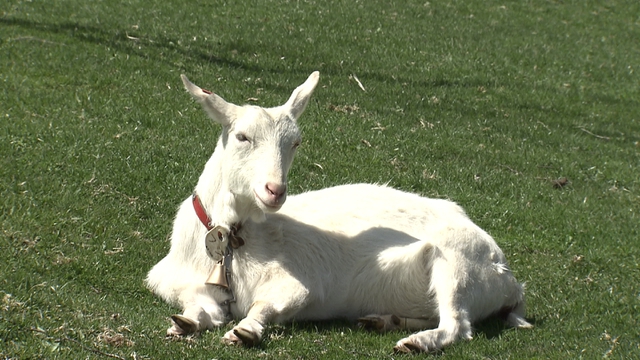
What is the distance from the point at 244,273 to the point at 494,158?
610cm

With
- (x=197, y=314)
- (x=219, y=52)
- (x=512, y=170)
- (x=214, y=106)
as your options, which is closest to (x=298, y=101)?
(x=214, y=106)

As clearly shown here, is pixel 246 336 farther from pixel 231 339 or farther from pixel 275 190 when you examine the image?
pixel 275 190

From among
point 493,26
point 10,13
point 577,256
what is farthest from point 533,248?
point 493,26

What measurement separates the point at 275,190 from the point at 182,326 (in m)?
1.06

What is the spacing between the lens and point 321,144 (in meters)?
10.6


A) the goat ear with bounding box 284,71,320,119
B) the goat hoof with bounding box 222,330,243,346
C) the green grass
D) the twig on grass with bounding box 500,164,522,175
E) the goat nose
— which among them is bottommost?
the twig on grass with bounding box 500,164,522,175

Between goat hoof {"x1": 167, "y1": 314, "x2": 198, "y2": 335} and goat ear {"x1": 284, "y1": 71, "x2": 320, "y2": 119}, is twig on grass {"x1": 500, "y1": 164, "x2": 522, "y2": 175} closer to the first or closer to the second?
goat ear {"x1": 284, "y1": 71, "x2": 320, "y2": 119}

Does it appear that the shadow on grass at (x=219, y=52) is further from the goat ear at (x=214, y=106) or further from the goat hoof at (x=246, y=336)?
the goat hoof at (x=246, y=336)

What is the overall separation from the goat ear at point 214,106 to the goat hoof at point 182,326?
146 centimetres

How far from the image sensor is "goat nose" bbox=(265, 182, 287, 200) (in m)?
5.62

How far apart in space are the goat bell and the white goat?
61mm

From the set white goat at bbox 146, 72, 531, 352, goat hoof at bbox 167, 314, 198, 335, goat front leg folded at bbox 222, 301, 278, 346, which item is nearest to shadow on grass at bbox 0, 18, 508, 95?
white goat at bbox 146, 72, 531, 352

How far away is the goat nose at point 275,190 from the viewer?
562cm

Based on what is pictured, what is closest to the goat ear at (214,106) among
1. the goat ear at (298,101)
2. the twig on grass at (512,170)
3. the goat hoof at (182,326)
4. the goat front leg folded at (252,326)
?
the goat ear at (298,101)
